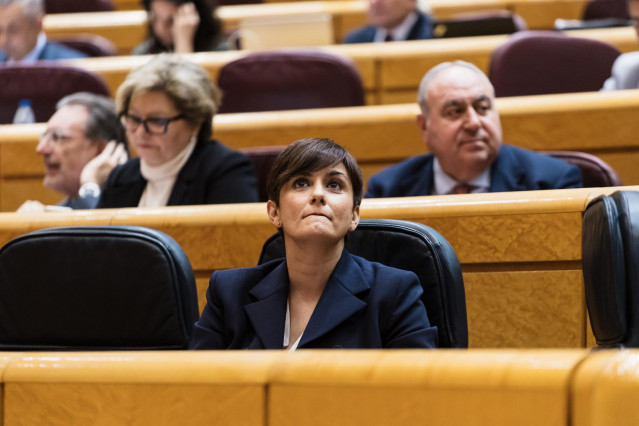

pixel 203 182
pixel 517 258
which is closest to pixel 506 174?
pixel 517 258

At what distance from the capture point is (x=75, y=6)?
209 cm

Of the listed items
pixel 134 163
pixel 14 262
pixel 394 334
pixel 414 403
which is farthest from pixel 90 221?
Answer: pixel 414 403

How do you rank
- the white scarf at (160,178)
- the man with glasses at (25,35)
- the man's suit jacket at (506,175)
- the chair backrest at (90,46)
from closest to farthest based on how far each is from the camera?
the man's suit jacket at (506,175) → the white scarf at (160,178) → the man with glasses at (25,35) → the chair backrest at (90,46)

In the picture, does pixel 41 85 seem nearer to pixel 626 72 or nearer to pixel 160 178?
pixel 160 178

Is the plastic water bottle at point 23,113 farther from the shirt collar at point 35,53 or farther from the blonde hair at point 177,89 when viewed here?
the blonde hair at point 177,89

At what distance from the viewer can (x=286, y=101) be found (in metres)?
1.31

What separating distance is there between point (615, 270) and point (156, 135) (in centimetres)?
59

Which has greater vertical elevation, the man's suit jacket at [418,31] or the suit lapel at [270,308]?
the man's suit jacket at [418,31]

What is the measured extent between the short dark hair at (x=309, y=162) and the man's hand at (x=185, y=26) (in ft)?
3.16

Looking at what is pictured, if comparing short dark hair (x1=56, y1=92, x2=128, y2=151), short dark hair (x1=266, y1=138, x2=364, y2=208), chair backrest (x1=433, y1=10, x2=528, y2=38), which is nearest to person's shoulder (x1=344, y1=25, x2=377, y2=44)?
chair backrest (x1=433, y1=10, x2=528, y2=38)

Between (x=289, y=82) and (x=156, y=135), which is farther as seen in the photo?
(x=289, y=82)

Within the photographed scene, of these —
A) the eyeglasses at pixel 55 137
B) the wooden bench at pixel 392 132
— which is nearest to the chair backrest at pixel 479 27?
the wooden bench at pixel 392 132

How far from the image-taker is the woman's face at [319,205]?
61 centimetres

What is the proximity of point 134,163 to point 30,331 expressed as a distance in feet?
1.21
